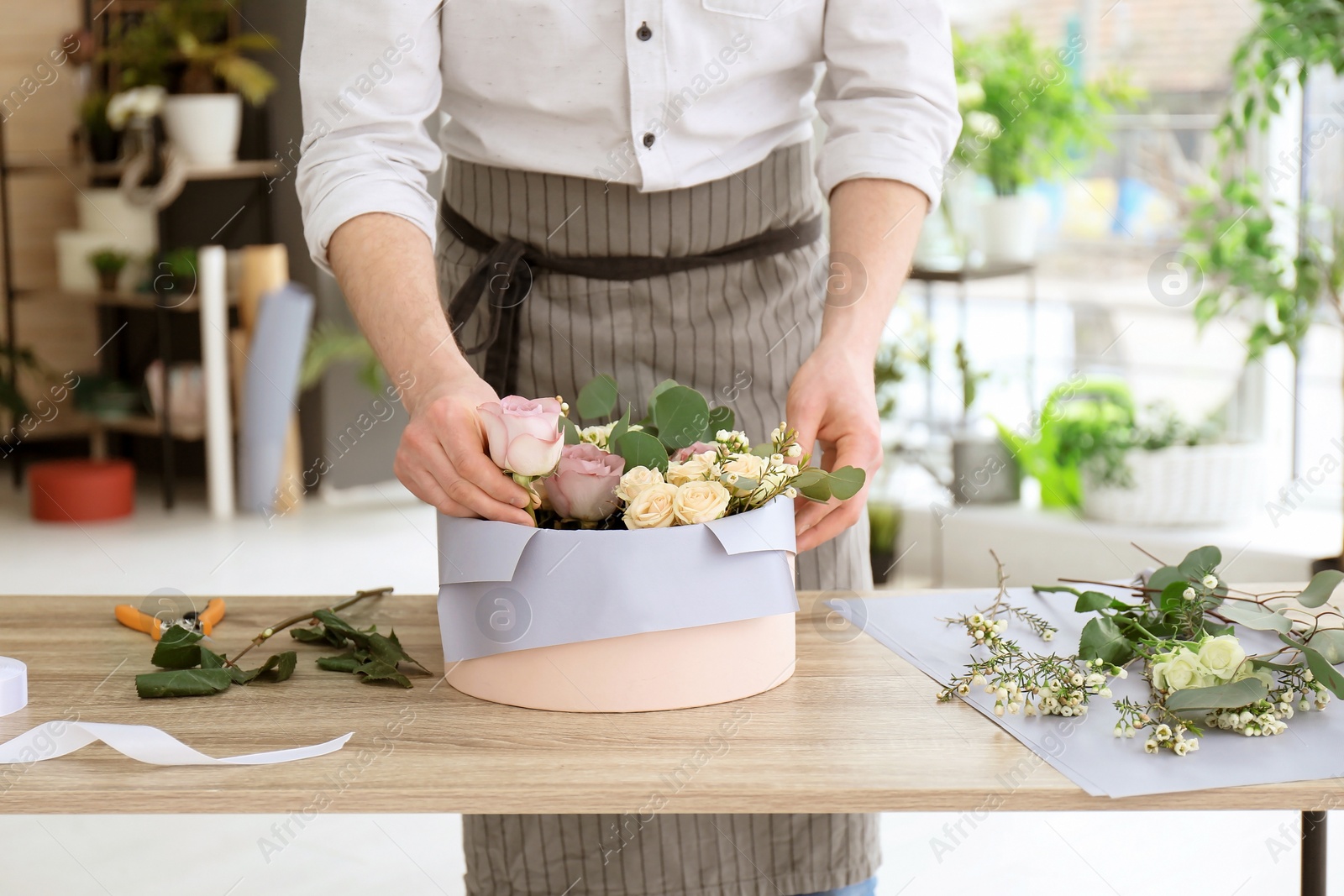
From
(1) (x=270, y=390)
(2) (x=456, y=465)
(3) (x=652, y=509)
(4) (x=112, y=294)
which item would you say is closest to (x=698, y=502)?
(3) (x=652, y=509)

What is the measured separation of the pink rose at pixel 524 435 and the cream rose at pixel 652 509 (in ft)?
0.19

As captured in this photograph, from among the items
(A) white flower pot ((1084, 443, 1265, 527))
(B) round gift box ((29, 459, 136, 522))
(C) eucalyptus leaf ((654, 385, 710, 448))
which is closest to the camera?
(C) eucalyptus leaf ((654, 385, 710, 448))

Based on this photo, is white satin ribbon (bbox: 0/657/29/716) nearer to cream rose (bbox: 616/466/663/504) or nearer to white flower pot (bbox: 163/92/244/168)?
cream rose (bbox: 616/466/663/504)

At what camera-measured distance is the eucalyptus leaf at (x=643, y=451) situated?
2.90 feet

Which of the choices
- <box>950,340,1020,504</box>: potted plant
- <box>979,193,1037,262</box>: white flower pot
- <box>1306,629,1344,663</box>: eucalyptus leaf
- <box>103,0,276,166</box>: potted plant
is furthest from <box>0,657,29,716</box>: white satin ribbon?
<box>103,0,276,166</box>: potted plant

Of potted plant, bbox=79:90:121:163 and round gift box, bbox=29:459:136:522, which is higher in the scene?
potted plant, bbox=79:90:121:163

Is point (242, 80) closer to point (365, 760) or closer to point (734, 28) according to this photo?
point (734, 28)

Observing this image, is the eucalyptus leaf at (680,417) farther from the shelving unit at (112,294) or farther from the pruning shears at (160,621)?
the shelving unit at (112,294)

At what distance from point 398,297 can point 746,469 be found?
0.33 meters

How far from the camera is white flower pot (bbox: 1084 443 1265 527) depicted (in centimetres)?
324

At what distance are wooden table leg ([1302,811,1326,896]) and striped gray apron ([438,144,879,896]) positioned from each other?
367mm

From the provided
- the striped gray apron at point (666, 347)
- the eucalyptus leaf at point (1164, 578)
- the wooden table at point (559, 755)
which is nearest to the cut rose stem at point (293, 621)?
the wooden table at point (559, 755)

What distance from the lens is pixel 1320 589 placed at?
0.94 m

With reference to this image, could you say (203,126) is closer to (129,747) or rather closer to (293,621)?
(293,621)
